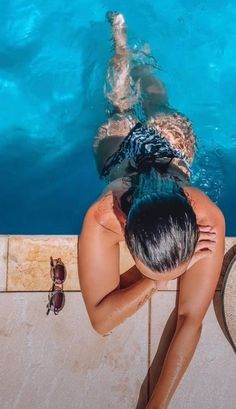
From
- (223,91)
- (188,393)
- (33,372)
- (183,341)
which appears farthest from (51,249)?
(223,91)

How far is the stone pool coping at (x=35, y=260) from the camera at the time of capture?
3.18 metres

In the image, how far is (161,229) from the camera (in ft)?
7.10

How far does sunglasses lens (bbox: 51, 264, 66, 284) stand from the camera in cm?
313

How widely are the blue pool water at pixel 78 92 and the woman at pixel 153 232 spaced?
1014 millimetres

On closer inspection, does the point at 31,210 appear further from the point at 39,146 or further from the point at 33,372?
the point at 33,372

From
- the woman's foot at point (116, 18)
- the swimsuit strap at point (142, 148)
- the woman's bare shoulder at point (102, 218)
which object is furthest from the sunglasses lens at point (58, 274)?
the woman's foot at point (116, 18)

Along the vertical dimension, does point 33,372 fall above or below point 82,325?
below

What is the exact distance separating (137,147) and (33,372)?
1389 mm

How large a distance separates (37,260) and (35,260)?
12 mm

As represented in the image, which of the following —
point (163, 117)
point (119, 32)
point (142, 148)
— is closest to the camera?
point (142, 148)

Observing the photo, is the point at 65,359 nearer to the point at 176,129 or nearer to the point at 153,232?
the point at 153,232

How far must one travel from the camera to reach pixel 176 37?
462cm

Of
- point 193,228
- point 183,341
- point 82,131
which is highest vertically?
point 82,131

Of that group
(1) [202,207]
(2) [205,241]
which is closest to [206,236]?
(2) [205,241]
